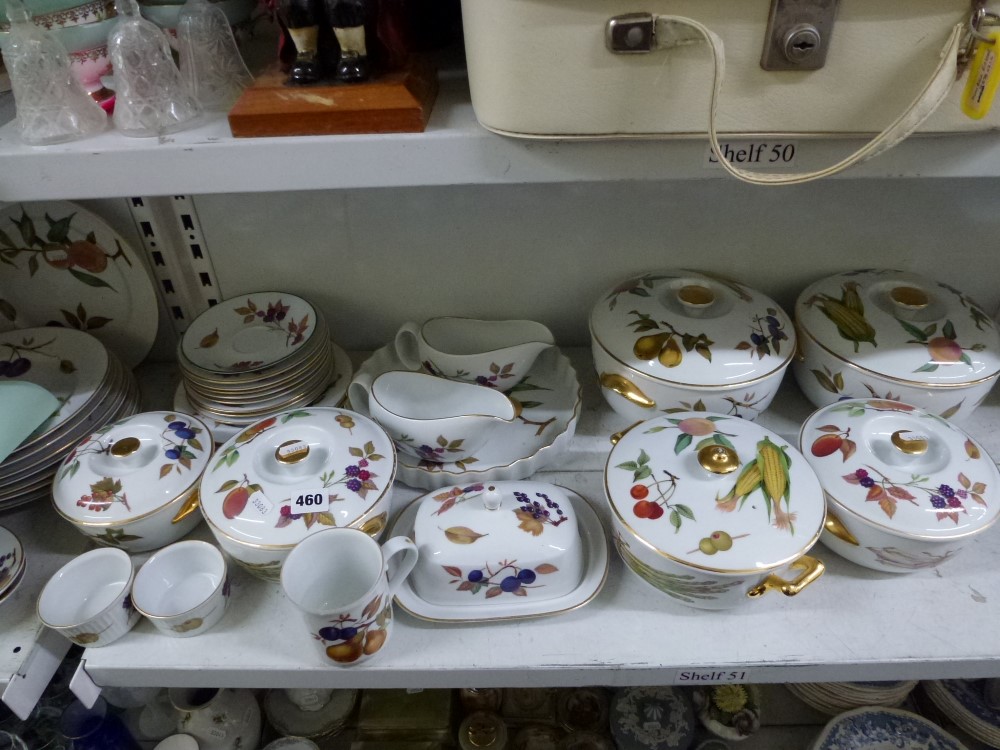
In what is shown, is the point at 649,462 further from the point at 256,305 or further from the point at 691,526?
the point at 256,305

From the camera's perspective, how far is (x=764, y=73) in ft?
1.53

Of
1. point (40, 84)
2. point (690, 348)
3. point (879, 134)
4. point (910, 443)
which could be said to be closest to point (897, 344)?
point (910, 443)

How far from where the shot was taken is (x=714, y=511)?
0.63 m

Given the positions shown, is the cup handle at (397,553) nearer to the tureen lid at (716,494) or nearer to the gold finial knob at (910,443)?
the tureen lid at (716,494)

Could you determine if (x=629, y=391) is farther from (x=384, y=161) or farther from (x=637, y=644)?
(x=384, y=161)

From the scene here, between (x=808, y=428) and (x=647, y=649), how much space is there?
29cm

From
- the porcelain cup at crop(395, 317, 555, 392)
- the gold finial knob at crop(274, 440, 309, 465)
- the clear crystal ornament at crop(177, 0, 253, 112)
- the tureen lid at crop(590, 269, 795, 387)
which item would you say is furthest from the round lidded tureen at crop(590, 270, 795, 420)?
the clear crystal ornament at crop(177, 0, 253, 112)

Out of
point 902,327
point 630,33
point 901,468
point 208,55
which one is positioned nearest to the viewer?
point 630,33

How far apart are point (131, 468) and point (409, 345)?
14.6 inches

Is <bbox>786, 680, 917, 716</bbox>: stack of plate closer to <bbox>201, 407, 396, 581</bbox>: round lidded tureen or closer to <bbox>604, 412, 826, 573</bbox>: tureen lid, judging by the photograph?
<bbox>604, 412, 826, 573</bbox>: tureen lid

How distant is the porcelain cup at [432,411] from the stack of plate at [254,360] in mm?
77

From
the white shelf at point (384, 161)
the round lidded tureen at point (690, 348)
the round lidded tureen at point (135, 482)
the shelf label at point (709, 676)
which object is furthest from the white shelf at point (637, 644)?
the white shelf at point (384, 161)

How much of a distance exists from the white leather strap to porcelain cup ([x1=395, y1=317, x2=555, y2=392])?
43cm

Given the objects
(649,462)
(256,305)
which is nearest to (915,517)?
(649,462)
